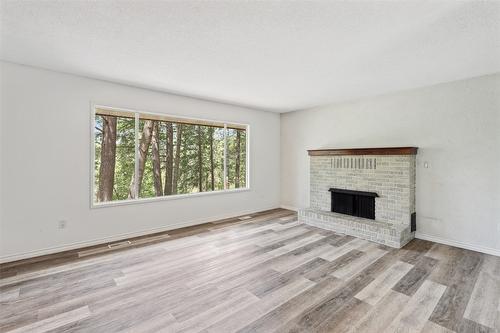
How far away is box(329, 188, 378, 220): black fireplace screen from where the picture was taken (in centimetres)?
439

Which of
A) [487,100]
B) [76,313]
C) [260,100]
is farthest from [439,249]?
[76,313]

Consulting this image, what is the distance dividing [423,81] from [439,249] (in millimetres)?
2619

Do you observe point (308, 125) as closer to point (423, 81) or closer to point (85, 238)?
point (423, 81)

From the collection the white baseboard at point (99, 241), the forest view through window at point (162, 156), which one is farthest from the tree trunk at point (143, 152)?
the white baseboard at point (99, 241)

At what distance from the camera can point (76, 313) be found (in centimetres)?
209

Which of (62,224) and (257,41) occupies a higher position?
(257,41)

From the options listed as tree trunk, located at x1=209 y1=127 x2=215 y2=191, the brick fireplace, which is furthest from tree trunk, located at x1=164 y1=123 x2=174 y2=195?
the brick fireplace

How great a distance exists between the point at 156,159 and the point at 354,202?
404cm

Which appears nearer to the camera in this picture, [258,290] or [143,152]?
[258,290]

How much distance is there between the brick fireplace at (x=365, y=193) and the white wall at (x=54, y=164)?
10.4ft

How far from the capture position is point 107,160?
13.0 ft

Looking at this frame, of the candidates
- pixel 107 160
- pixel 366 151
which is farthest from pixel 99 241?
pixel 366 151

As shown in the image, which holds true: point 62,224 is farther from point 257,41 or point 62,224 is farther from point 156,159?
point 257,41

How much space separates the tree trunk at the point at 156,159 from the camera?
4523 millimetres
